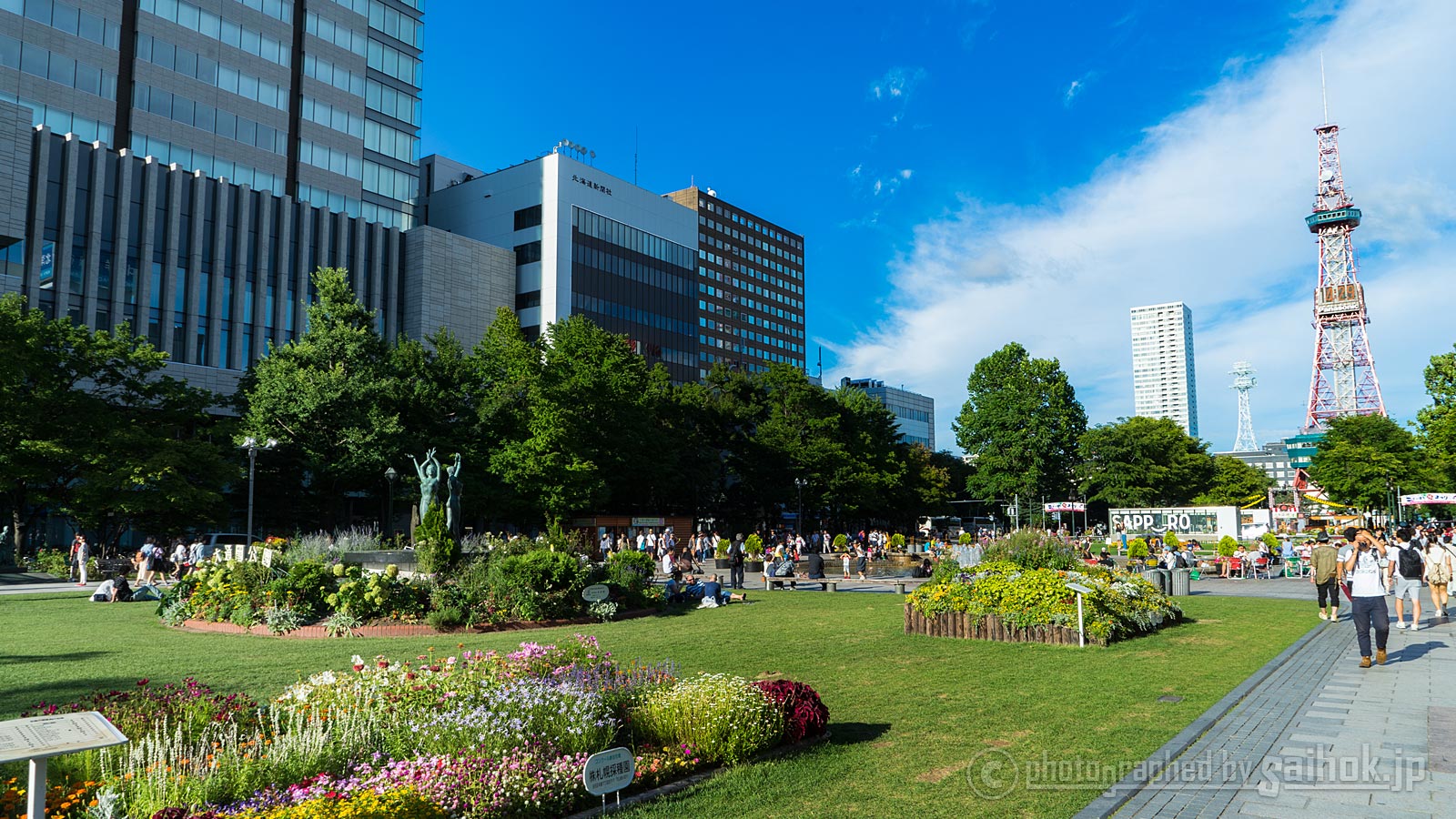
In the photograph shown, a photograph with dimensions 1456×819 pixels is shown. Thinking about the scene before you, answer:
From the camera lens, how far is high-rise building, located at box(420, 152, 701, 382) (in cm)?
6950

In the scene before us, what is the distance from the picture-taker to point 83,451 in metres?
32.9

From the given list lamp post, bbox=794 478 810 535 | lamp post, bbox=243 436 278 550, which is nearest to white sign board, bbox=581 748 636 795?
lamp post, bbox=243 436 278 550

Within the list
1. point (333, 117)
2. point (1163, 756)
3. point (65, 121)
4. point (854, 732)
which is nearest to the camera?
point (1163, 756)

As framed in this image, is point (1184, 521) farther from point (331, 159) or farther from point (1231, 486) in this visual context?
point (331, 159)

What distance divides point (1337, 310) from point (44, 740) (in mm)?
128618

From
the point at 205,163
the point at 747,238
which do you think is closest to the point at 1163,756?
the point at 205,163

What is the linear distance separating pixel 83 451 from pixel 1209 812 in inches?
1514

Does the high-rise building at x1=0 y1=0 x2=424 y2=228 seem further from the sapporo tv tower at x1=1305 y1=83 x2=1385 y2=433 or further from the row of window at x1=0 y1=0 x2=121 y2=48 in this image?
the sapporo tv tower at x1=1305 y1=83 x2=1385 y2=433

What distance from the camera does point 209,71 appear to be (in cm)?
5572

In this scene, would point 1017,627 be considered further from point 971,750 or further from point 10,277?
point 10,277

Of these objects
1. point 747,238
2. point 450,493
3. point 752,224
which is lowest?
point 450,493

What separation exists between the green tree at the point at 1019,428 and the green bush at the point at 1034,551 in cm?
4855

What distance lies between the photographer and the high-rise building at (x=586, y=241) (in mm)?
69500

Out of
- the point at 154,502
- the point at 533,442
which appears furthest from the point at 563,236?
the point at 154,502
